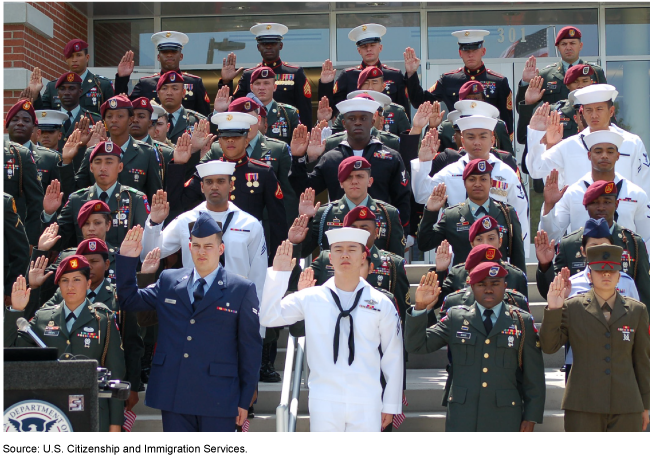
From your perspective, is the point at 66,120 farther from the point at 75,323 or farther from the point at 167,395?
the point at 167,395

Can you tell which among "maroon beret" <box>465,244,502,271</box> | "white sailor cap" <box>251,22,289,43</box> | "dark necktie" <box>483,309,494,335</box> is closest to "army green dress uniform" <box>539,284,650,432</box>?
"dark necktie" <box>483,309,494,335</box>

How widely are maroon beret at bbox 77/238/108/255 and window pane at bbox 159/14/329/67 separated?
7.17m

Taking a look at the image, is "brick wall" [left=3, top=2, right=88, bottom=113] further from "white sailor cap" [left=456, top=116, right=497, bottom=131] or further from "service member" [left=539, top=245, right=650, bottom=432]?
"service member" [left=539, top=245, right=650, bottom=432]

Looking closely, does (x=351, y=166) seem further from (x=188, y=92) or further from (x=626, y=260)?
(x=188, y=92)

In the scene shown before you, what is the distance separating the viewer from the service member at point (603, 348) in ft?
18.5

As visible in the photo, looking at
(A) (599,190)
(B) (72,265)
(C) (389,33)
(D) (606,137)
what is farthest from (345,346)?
(C) (389,33)

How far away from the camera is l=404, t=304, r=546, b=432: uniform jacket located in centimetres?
559

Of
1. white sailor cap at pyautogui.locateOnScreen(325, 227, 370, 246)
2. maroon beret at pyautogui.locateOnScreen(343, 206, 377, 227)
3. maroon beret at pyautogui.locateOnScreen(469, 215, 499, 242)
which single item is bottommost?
white sailor cap at pyautogui.locateOnScreen(325, 227, 370, 246)

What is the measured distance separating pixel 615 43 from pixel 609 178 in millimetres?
6154

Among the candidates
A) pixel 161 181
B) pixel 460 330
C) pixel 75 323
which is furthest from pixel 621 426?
pixel 161 181

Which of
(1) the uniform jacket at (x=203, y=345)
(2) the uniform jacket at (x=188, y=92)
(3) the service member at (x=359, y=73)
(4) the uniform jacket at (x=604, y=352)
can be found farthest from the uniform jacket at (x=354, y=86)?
(1) the uniform jacket at (x=203, y=345)

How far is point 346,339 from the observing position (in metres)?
5.49

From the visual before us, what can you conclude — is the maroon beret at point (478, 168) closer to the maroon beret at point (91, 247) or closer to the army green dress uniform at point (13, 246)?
the maroon beret at point (91, 247)

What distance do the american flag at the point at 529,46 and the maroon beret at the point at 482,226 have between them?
22.2 ft
